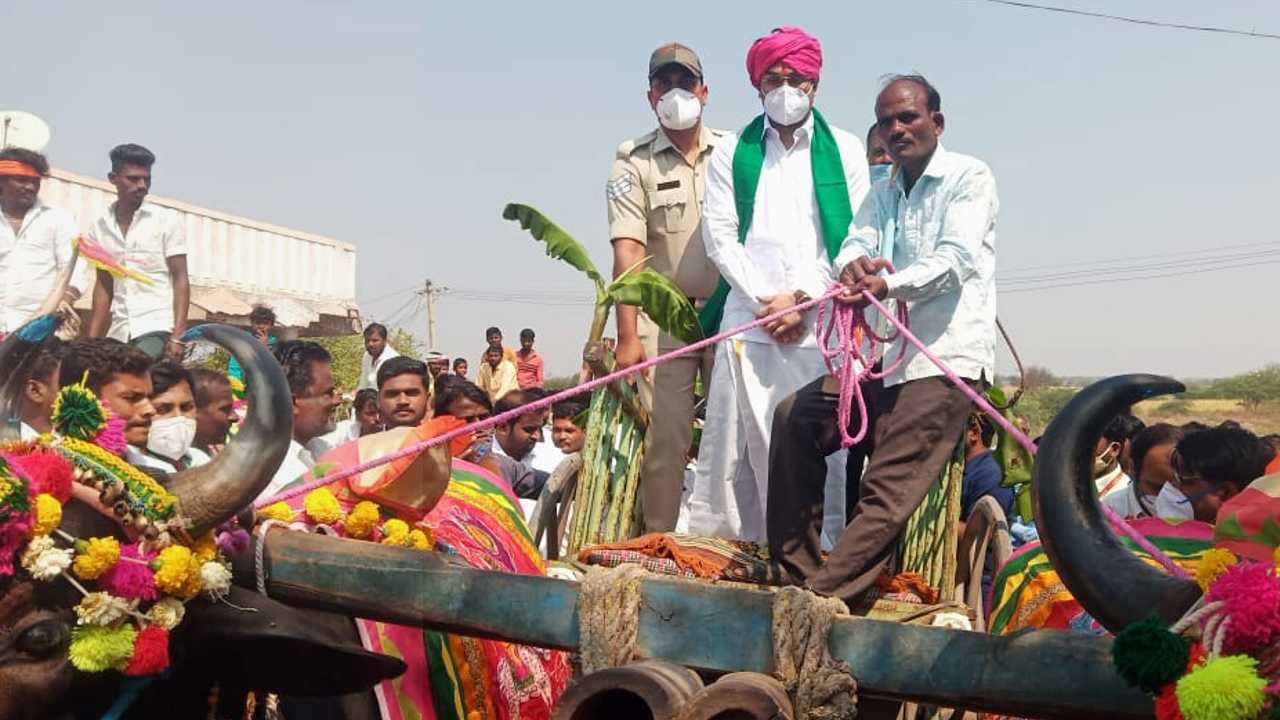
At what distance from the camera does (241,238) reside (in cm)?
2123

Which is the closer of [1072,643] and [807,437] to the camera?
[1072,643]

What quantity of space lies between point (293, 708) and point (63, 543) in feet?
3.42

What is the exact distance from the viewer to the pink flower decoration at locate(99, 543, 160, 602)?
2668 millimetres

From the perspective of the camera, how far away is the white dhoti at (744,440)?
4922 mm

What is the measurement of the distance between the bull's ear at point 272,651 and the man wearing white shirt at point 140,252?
16.5ft

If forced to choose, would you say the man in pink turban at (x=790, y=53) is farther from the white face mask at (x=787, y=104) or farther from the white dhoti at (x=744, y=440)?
the white dhoti at (x=744, y=440)

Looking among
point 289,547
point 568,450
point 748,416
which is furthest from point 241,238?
point 289,547

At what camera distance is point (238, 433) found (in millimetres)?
2766

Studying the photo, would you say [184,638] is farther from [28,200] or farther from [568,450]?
[568,450]

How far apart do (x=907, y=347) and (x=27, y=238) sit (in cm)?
498

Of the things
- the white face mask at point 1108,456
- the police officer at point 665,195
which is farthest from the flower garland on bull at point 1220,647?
the white face mask at point 1108,456

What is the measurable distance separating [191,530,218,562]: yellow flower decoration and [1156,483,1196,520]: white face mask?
407 centimetres

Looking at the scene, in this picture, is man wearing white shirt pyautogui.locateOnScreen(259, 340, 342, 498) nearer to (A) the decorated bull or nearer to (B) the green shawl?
(B) the green shawl

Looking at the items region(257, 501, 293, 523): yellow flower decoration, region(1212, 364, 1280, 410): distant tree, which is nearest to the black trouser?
region(257, 501, 293, 523): yellow flower decoration
